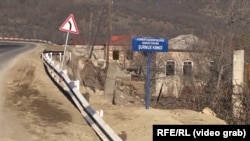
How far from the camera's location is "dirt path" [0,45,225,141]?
10.6 metres

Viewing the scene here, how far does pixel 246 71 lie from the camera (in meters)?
18.5

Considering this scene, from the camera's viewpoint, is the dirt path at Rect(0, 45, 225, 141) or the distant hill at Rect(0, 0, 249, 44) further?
the distant hill at Rect(0, 0, 249, 44)

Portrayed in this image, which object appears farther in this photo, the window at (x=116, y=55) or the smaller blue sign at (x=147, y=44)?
the window at (x=116, y=55)

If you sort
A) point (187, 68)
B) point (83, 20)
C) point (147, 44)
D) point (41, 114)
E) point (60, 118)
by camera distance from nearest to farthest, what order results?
point (60, 118) < point (41, 114) < point (147, 44) < point (187, 68) < point (83, 20)

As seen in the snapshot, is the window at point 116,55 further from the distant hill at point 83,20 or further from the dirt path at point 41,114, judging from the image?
the distant hill at point 83,20

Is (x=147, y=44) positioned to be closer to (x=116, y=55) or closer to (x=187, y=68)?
(x=187, y=68)

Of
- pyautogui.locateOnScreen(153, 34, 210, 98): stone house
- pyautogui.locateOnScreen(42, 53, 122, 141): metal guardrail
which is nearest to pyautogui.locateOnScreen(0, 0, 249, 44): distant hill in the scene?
pyautogui.locateOnScreen(153, 34, 210, 98): stone house

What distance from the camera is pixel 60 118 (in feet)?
40.3

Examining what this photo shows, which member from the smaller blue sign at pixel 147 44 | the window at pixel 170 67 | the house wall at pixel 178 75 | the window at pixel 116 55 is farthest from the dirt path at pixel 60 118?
the window at pixel 116 55

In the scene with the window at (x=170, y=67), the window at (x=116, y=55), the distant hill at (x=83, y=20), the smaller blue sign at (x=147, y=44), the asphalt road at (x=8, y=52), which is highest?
the distant hill at (x=83, y=20)

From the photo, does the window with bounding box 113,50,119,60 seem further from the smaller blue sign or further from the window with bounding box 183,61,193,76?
the smaller blue sign

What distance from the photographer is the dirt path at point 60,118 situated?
10641mm

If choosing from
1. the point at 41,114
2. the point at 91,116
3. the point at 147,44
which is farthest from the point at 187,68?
the point at 91,116

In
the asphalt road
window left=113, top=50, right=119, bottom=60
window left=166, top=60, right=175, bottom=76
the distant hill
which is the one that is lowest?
window left=166, top=60, right=175, bottom=76
